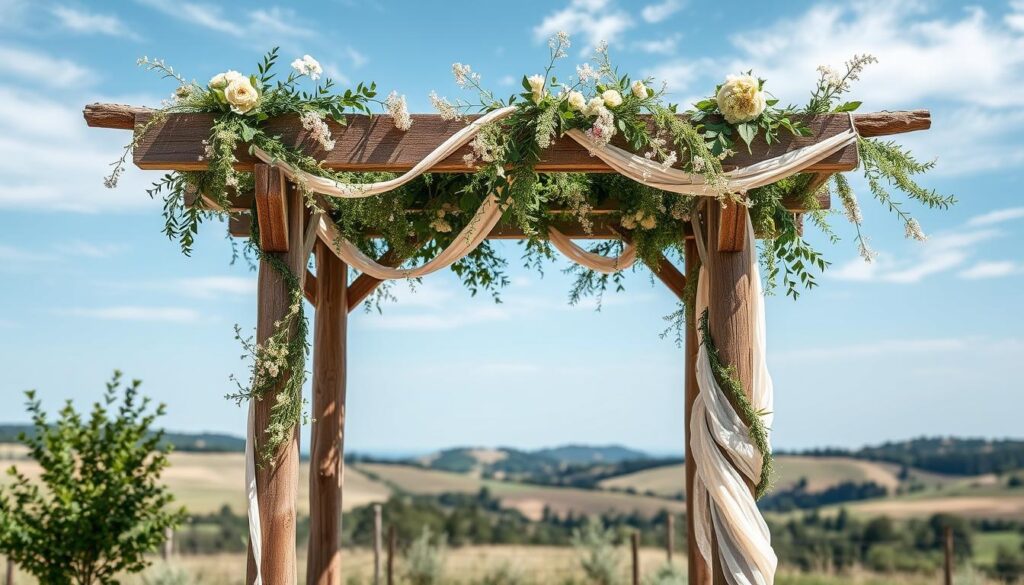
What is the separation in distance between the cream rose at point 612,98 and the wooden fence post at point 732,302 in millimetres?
639

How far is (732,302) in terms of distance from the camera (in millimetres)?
4258

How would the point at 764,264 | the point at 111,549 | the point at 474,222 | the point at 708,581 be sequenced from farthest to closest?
the point at 111,549, the point at 708,581, the point at 764,264, the point at 474,222

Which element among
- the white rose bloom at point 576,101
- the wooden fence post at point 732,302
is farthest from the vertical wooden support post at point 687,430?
the white rose bloom at point 576,101

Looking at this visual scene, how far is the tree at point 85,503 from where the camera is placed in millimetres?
6465

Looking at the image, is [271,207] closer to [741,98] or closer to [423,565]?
[741,98]

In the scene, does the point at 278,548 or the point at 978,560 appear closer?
the point at 278,548

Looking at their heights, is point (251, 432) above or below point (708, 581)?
above

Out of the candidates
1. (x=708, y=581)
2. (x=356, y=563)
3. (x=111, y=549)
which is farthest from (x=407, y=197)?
(x=356, y=563)

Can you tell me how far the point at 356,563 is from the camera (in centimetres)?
1242

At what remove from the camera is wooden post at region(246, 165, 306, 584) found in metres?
4.15

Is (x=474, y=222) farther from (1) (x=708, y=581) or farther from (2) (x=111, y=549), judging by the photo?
(2) (x=111, y=549)

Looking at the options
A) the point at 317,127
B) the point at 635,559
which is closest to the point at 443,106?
the point at 317,127

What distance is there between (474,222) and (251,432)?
1.32 meters

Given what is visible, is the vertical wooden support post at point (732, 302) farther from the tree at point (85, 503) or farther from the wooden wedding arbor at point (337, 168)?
the tree at point (85, 503)
